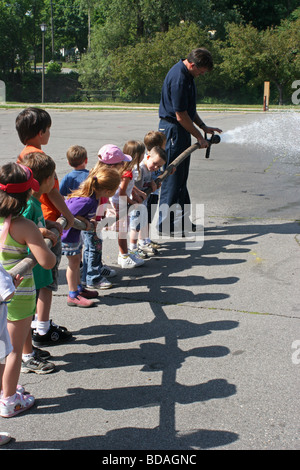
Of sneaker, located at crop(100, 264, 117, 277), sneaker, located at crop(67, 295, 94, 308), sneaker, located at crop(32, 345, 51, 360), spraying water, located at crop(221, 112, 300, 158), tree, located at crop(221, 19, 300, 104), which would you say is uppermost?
tree, located at crop(221, 19, 300, 104)

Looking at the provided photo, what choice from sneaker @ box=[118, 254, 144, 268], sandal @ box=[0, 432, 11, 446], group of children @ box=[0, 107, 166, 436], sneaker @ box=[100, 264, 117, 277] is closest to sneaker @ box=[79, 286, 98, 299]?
group of children @ box=[0, 107, 166, 436]

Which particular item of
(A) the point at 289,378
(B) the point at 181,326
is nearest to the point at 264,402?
(A) the point at 289,378

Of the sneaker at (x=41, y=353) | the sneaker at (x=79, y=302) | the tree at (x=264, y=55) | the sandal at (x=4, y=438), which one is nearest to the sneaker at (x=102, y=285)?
the sneaker at (x=79, y=302)

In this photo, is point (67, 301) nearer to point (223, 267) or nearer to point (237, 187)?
point (223, 267)

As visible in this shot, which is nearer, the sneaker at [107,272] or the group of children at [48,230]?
the group of children at [48,230]

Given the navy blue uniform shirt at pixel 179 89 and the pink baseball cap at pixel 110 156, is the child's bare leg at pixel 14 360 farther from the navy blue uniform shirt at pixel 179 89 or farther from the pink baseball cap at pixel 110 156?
the navy blue uniform shirt at pixel 179 89

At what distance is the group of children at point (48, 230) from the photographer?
9.07 feet

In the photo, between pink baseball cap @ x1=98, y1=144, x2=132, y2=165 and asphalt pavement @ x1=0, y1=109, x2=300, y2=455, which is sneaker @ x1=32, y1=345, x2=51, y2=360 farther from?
pink baseball cap @ x1=98, y1=144, x2=132, y2=165

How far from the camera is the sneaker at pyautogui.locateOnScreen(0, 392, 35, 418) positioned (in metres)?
2.90

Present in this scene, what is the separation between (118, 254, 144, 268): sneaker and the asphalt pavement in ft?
0.26

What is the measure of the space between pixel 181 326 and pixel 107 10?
163 feet

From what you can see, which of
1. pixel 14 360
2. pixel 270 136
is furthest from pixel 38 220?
pixel 270 136

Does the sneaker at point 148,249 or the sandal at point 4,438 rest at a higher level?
the sneaker at point 148,249

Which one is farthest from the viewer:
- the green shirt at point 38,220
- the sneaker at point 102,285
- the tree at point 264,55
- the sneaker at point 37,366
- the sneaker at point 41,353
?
the tree at point 264,55
